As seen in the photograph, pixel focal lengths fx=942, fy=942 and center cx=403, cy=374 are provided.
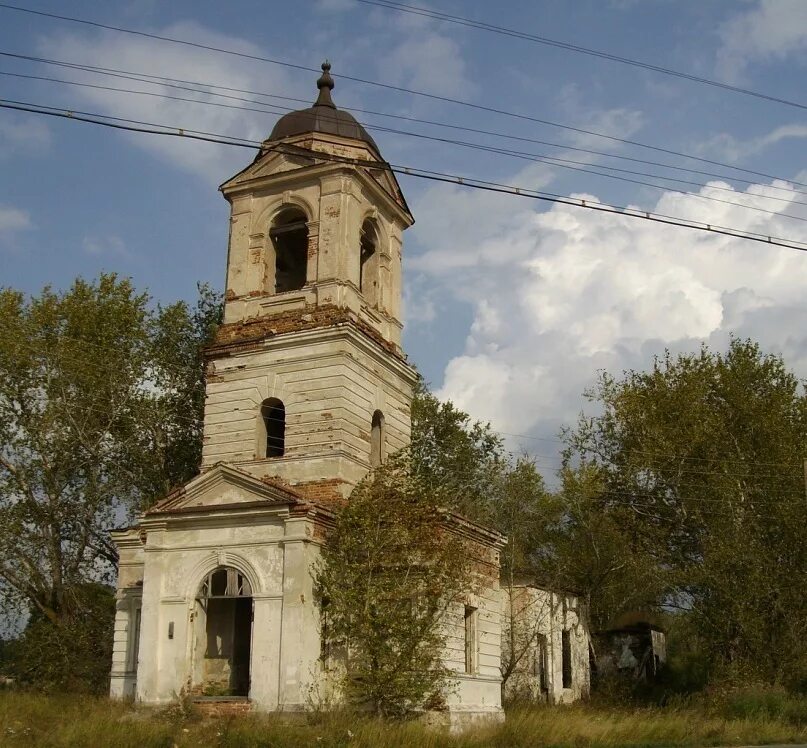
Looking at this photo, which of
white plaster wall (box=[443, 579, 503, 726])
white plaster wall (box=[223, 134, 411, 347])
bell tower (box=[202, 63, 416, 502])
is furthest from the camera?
white plaster wall (box=[223, 134, 411, 347])

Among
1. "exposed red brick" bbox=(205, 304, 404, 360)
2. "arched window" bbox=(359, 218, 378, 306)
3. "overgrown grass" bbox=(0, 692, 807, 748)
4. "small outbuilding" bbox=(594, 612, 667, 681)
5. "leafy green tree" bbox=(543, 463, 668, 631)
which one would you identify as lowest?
"overgrown grass" bbox=(0, 692, 807, 748)

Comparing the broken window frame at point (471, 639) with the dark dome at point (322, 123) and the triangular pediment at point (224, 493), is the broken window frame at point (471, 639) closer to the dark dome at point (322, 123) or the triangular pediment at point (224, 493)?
the triangular pediment at point (224, 493)

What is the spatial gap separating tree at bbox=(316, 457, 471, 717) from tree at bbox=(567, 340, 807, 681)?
13.1 meters

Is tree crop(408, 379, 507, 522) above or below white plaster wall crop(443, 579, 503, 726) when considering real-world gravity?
above

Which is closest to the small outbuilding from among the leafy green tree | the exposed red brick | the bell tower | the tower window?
the leafy green tree

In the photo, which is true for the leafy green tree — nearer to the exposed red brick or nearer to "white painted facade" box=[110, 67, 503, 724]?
"white painted facade" box=[110, 67, 503, 724]

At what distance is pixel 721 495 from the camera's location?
32.1 metres

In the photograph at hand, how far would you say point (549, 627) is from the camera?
97.7 feet

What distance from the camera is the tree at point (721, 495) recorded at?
28.3m

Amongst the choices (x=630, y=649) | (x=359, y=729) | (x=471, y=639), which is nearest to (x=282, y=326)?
(x=471, y=639)

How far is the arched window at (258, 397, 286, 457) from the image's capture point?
21.9m

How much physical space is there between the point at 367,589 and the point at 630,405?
21.1m

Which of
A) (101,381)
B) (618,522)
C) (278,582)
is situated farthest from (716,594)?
(101,381)

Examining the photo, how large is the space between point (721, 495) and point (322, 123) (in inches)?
730
